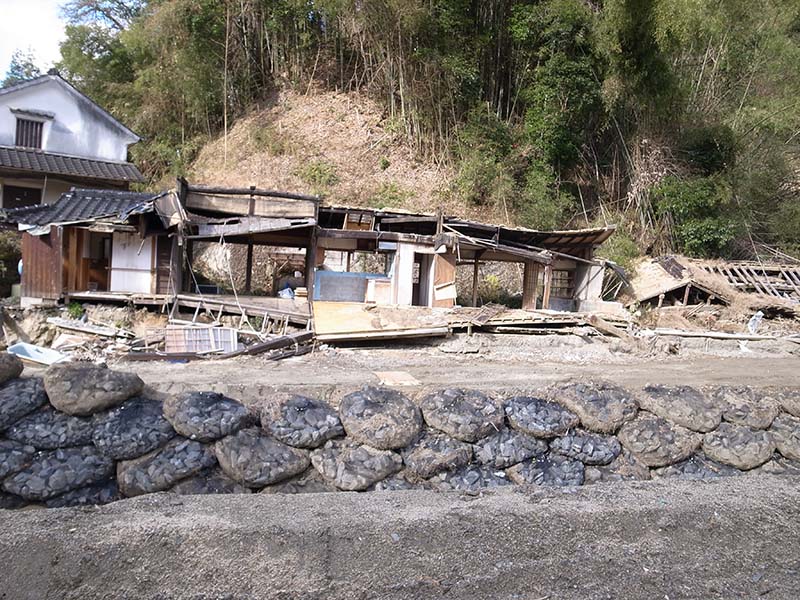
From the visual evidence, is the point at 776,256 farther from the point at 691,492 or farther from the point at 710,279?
the point at 691,492

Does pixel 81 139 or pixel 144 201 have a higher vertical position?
pixel 81 139

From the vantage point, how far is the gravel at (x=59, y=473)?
2574 mm

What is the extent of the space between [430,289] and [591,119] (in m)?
11.1

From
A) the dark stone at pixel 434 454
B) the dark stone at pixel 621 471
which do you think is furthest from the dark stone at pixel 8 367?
the dark stone at pixel 621 471

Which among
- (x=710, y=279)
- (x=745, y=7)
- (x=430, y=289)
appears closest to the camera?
(x=430, y=289)

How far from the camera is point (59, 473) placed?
262cm

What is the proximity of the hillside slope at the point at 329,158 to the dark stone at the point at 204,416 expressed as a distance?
55.9 feet

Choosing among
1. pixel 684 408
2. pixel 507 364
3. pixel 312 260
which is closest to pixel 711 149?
pixel 507 364

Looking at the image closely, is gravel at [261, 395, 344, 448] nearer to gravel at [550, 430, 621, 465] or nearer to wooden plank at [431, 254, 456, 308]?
gravel at [550, 430, 621, 465]

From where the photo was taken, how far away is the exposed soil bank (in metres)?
1.80

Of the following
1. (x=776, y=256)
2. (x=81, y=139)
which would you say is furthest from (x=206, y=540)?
(x=776, y=256)

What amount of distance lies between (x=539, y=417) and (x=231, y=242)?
1247 cm

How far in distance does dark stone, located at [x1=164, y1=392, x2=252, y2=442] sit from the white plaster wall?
2020 cm

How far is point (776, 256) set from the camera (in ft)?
65.2
